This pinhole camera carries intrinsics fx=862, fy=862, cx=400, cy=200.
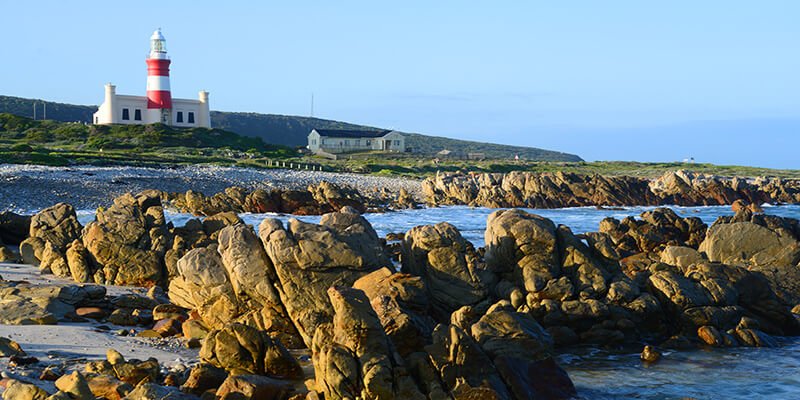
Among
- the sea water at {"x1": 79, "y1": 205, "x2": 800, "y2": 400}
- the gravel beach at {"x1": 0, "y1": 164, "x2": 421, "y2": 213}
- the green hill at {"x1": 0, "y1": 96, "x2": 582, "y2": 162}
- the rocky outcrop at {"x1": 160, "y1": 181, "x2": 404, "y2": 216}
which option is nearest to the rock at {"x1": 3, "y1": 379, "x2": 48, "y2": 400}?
the sea water at {"x1": 79, "y1": 205, "x2": 800, "y2": 400}

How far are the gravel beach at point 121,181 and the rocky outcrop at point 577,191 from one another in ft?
10.00

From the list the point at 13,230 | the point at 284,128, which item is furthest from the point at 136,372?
the point at 284,128

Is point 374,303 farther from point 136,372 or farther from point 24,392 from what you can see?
point 24,392

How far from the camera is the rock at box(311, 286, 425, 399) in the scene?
10289mm

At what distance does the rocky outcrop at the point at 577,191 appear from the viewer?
52.1m

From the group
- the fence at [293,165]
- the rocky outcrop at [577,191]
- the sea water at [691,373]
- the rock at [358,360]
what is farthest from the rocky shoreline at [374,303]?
the fence at [293,165]

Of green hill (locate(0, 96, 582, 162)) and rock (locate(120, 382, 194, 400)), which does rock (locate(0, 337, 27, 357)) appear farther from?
green hill (locate(0, 96, 582, 162))

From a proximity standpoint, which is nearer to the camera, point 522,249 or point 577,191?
point 522,249

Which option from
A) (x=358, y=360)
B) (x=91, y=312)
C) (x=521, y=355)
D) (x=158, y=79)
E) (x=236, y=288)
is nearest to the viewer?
(x=358, y=360)

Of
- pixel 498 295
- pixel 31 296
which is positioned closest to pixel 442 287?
pixel 498 295

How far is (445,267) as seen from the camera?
16234 millimetres

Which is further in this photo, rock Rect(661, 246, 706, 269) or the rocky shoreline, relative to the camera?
rock Rect(661, 246, 706, 269)

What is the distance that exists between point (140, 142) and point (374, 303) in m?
65.3

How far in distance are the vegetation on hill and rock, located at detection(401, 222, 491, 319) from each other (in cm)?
4512
